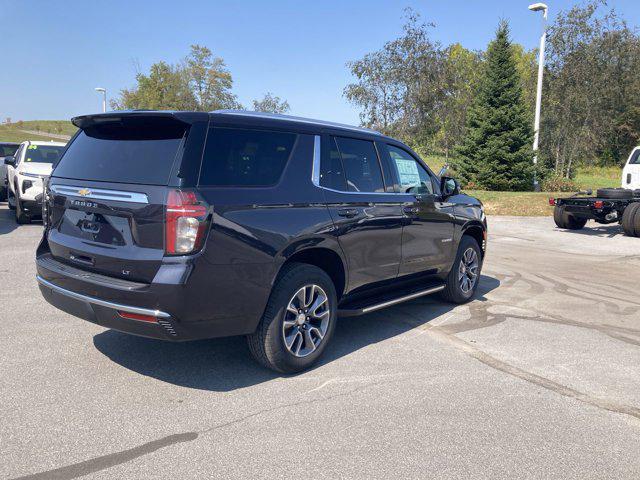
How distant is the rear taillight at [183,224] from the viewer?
3389mm

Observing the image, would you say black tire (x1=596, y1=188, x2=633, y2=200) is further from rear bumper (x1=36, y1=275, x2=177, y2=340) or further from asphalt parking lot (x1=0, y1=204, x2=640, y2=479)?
rear bumper (x1=36, y1=275, x2=177, y2=340)

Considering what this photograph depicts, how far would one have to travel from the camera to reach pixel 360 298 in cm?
492

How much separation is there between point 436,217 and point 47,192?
12.2ft

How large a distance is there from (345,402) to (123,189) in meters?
2.09

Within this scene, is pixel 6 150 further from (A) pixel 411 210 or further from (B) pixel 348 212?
(B) pixel 348 212

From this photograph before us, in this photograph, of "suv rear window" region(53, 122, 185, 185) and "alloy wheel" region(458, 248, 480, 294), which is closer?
"suv rear window" region(53, 122, 185, 185)

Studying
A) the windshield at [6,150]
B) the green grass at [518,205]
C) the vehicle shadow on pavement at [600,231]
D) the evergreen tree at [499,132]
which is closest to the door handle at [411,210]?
the vehicle shadow on pavement at [600,231]

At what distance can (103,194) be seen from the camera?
145 inches

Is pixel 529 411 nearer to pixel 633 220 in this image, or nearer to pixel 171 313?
pixel 171 313

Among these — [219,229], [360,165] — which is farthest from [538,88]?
[219,229]

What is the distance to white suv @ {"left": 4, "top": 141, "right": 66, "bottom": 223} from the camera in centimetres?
1204

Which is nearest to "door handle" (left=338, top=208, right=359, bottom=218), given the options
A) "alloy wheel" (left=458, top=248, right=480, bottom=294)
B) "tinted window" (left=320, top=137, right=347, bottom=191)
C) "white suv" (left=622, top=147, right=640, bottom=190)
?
"tinted window" (left=320, top=137, right=347, bottom=191)

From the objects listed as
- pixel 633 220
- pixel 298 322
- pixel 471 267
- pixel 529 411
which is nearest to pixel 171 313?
pixel 298 322

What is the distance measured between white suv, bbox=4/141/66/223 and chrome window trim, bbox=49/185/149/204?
853 cm
